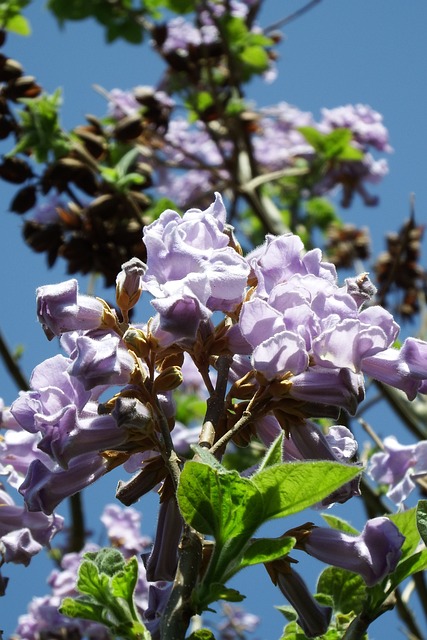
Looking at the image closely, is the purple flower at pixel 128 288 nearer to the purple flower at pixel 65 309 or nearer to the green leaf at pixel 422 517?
the purple flower at pixel 65 309

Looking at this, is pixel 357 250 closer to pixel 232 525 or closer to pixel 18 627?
pixel 18 627

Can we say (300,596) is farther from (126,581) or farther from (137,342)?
(137,342)

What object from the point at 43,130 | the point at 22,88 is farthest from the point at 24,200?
the point at 22,88

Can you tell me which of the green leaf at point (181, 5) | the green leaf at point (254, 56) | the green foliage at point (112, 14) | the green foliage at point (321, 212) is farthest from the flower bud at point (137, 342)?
the green foliage at point (321, 212)

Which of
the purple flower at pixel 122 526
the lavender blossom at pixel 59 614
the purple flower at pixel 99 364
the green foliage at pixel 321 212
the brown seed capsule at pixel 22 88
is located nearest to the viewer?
the purple flower at pixel 99 364

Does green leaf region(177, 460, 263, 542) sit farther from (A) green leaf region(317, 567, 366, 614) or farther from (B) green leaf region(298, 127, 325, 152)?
(B) green leaf region(298, 127, 325, 152)

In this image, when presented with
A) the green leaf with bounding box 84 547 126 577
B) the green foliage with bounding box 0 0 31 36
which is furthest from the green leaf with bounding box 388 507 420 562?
the green foliage with bounding box 0 0 31 36
